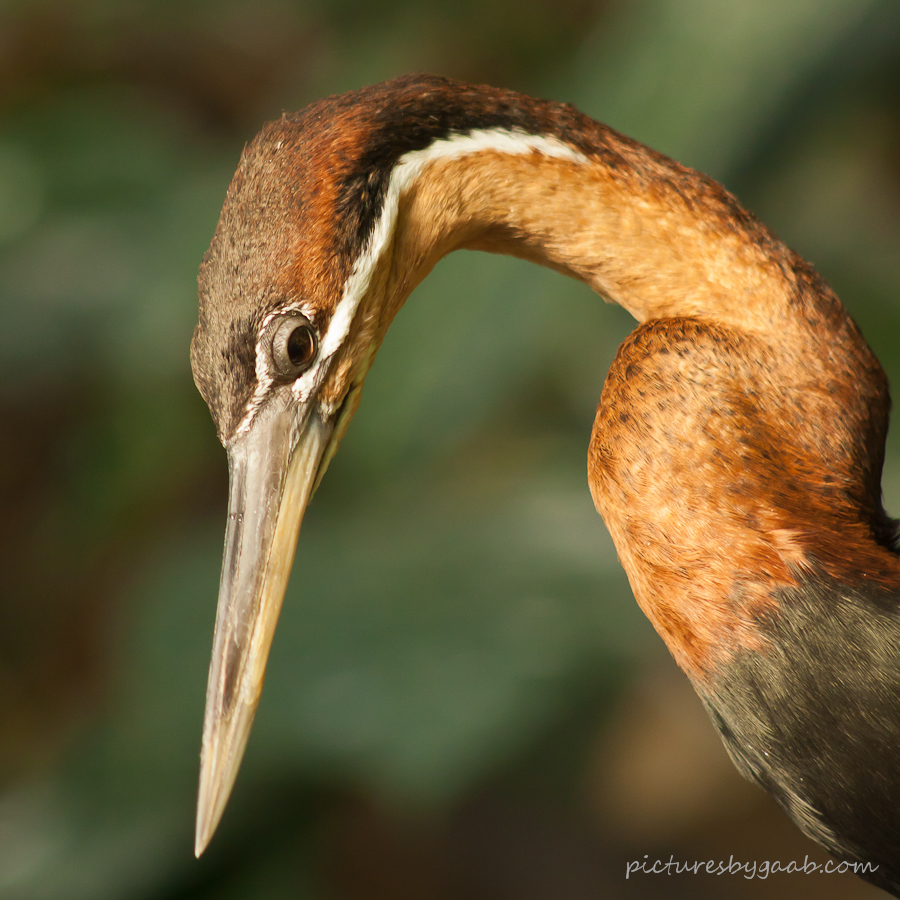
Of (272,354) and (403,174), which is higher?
(403,174)

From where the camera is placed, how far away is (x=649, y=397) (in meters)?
0.79

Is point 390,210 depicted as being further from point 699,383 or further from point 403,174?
point 699,383

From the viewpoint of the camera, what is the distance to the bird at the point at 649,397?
0.76 m

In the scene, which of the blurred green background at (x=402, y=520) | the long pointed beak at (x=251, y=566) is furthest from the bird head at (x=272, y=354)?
the blurred green background at (x=402, y=520)

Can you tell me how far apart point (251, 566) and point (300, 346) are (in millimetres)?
206

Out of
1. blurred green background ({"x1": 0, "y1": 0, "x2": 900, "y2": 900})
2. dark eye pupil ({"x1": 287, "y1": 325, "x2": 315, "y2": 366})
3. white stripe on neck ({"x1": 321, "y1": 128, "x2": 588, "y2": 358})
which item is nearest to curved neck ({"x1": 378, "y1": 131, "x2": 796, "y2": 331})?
white stripe on neck ({"x1": 321, "y1": 128, "x2": 588, "y2": 358})

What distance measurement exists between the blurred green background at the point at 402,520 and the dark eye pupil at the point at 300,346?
0.72 metres

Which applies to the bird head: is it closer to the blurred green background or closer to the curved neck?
the curved neck

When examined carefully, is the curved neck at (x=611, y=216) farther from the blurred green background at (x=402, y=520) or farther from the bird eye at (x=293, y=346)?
the blurred green background at (x=402, y=520)

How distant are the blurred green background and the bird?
2.15ft

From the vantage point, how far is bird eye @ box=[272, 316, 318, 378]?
773 mm

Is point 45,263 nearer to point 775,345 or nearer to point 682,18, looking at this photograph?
point 682,18

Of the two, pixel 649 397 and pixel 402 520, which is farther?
pixel 402 520

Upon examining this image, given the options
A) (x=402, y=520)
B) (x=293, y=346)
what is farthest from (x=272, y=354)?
(x=402, y=520)
